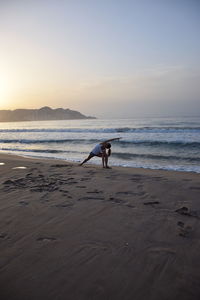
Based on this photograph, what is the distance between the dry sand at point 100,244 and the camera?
1.75m

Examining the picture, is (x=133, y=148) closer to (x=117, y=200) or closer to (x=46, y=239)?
(x=117, y=200)

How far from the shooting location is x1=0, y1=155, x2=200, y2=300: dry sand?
1.75 meters

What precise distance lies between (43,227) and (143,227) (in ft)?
4.71

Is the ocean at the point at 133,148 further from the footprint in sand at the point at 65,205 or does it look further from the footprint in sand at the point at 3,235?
the footprint in sand at the point at 3,235

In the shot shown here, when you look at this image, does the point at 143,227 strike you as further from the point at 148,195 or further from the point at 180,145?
the point at 180,145

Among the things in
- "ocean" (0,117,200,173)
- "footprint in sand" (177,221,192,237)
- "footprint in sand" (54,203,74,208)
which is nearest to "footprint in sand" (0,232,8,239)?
"footprint in sand" (54,203,74,208)

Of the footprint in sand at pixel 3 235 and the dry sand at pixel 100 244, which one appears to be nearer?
the dry sand at pixel 100 244

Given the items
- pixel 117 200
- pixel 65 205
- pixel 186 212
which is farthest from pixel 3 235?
pixel 186 212

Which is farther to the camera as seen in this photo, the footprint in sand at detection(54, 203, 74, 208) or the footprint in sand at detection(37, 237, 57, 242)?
the footprint in sand at detection(54, 203, 74, 208)

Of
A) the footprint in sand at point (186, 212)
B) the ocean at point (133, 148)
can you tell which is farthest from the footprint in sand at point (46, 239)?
the ocean at point (133, 148)

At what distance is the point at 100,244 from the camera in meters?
2.36

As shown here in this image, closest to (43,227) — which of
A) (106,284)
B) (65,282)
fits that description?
(65,282)

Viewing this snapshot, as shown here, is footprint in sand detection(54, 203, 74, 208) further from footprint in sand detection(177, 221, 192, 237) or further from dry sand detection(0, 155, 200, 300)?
footprint in sand detection(177, 221, 192, 237)

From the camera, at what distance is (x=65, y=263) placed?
2055mm
